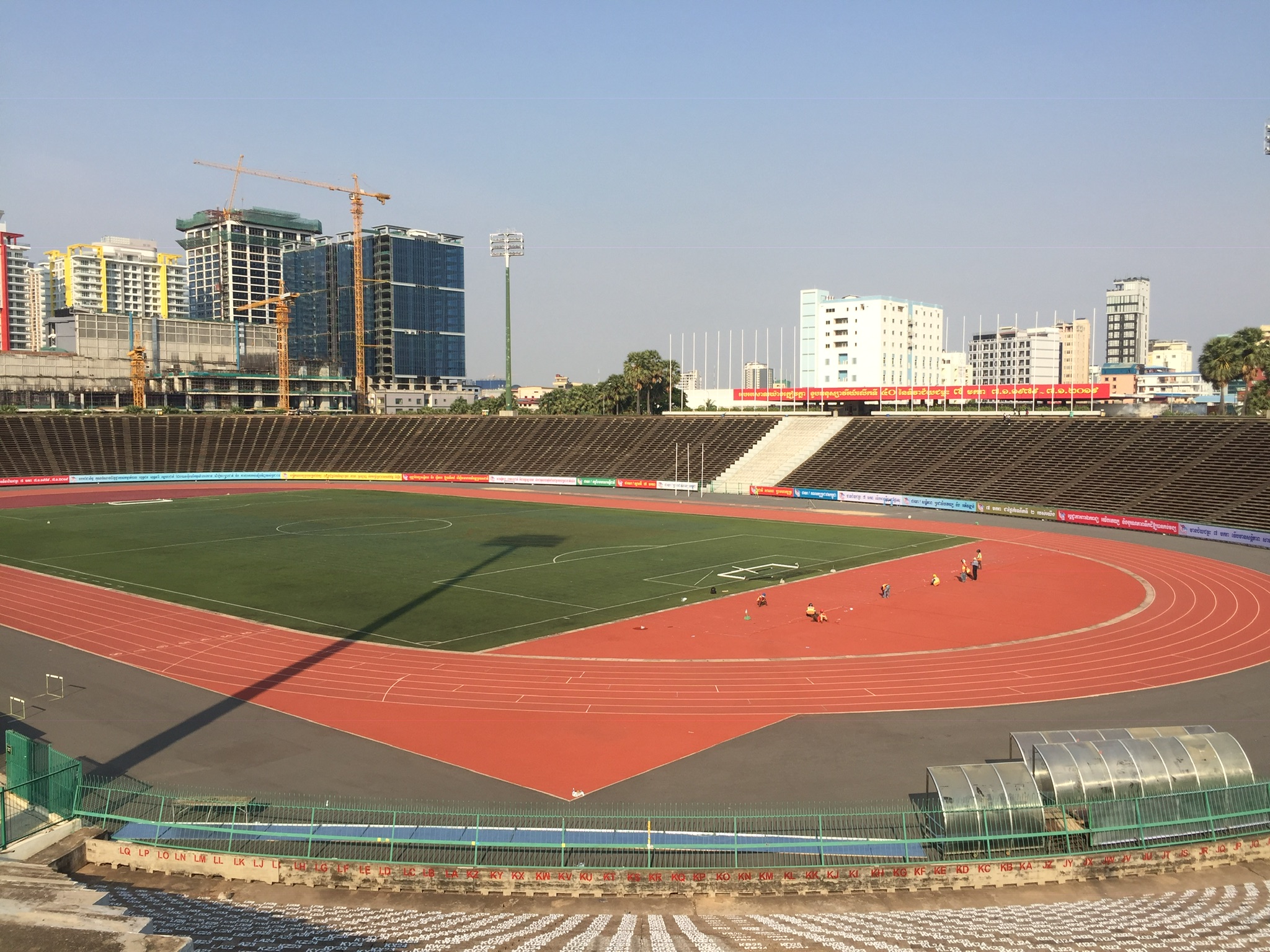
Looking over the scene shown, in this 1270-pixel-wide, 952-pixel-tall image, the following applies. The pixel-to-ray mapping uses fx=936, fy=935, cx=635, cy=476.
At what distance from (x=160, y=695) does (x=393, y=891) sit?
55.3 feet

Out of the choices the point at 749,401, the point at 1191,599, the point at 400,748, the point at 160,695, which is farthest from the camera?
the point at 749,401

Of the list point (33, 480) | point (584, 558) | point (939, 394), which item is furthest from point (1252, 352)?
point (33, 480)

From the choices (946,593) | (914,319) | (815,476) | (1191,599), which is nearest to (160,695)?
(946,593)

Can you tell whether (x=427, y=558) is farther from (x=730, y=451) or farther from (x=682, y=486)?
(x=730, y=451)

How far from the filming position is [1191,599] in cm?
4269

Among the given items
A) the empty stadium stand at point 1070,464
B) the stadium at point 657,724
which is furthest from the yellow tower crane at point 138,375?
the empty stadium stand at point 1070,464

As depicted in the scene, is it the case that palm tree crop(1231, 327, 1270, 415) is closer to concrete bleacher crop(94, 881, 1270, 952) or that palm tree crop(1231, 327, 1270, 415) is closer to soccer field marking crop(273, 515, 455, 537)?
soccer field marking crop(273, 515, 455, 537)

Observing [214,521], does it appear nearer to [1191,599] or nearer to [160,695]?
[160,695]

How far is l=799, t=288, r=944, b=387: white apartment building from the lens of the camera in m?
177

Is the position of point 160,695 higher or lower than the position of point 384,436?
lower

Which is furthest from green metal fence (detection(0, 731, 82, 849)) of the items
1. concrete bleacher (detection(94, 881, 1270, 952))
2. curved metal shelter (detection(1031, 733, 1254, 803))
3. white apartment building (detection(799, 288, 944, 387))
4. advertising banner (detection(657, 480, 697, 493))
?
white apartment building (detection(799, 288, 944, 387))

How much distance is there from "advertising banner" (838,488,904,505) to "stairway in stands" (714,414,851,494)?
9.32m

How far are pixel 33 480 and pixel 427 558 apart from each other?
65.8 meters

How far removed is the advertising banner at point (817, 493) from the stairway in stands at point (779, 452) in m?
5.40
